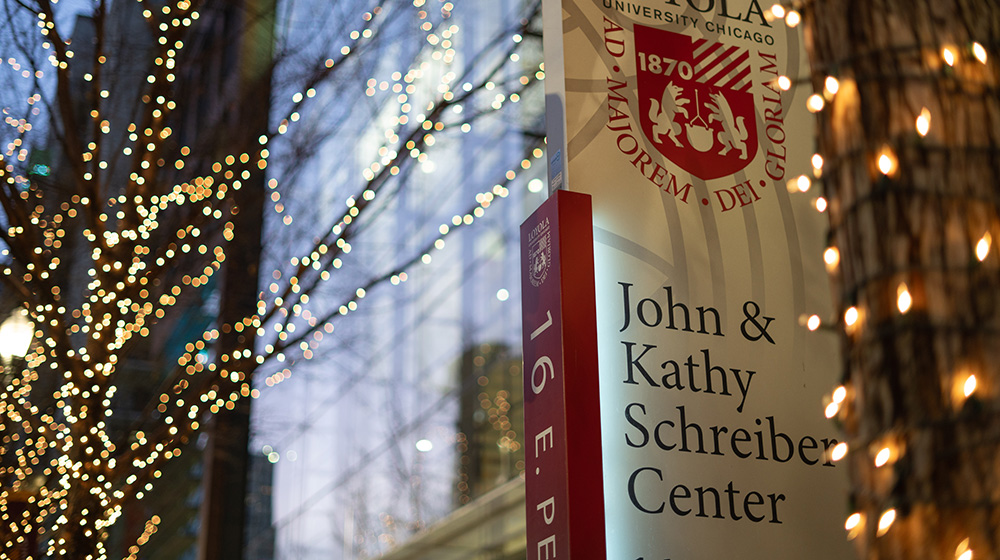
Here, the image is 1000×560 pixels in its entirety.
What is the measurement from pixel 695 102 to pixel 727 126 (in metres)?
0.16

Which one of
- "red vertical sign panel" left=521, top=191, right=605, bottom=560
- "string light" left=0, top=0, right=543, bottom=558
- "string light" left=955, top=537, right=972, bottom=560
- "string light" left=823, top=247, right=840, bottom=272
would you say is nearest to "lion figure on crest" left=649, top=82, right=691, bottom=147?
"red vertical sign panel" left=521, top=191, right=605, bottom=560

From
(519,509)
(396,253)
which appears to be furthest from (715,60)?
(396,253)

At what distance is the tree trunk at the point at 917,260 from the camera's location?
6.59 ft

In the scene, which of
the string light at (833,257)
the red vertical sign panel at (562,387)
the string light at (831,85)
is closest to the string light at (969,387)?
the string light at (833,257)

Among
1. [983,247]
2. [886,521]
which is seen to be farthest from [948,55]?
[886,521]

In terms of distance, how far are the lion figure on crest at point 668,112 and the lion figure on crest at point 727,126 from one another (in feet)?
0.40

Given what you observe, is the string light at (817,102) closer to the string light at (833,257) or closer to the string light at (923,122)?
the string light at (923,122)

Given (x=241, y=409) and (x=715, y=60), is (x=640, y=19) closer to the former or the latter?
(x=715, y=60)

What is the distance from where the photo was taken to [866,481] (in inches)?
82.8

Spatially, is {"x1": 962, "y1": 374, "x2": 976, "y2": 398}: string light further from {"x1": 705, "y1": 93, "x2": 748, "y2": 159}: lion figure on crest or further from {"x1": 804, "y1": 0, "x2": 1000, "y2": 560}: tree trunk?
{"x1": 705, "y1": 93, "x2": 748, "y2": 159}: lion figure on crest

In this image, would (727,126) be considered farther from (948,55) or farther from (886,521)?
(886,521)

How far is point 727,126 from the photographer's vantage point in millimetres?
4203

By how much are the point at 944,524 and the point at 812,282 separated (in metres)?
2.34

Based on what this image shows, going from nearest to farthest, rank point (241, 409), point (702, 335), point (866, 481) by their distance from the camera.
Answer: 1. point (866, 481)
2. point (702, 335)
3. point (241, 409)
